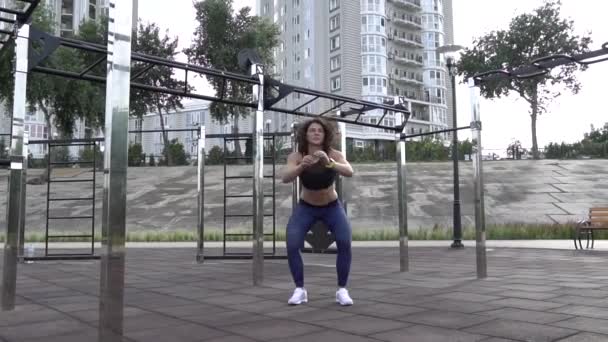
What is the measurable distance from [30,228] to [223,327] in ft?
59.4

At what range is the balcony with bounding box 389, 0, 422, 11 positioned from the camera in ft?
235

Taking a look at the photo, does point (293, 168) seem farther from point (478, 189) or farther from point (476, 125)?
point (476, 125)

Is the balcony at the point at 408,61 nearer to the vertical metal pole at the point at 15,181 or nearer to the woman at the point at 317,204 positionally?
the woman at the point at 317,204

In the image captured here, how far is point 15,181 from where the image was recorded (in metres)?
5.14

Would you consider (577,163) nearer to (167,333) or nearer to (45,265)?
(45,265)

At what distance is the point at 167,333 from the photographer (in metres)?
4.05

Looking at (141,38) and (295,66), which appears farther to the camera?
(295,66)

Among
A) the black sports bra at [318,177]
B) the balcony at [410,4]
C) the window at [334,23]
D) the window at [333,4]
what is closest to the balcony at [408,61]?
the balcony at [410,4]

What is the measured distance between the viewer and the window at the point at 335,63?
63562mm

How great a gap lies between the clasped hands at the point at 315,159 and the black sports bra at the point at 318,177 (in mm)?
83

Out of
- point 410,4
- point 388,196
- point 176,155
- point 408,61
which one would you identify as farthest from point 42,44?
point 410,4

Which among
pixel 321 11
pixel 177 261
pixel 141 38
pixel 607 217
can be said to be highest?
pixel 321 11

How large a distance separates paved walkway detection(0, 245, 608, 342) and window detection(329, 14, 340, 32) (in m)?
58.3

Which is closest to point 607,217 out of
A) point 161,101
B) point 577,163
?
point 577,163
